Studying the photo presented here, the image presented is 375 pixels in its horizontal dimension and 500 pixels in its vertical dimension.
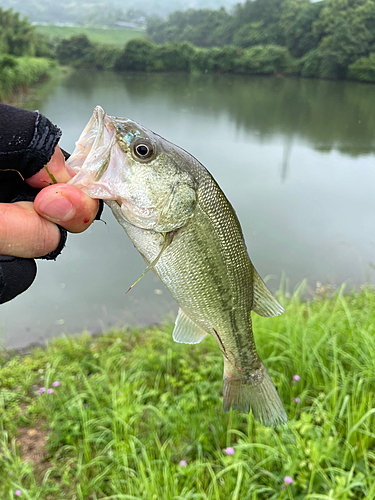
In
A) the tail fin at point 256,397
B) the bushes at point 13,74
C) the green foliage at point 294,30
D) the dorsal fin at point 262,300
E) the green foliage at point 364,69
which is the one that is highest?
the green foliage at point 294,30

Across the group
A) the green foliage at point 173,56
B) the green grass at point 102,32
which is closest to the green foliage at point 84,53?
the green foliage at point 173,56

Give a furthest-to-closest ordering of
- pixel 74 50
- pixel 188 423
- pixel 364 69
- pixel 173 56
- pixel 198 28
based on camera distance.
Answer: pixel 198 28
pixel 173 56
pixel 74 50
pixel 364 69
pixel 188 423

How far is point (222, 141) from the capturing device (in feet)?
45.4

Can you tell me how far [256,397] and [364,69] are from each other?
32.6 m

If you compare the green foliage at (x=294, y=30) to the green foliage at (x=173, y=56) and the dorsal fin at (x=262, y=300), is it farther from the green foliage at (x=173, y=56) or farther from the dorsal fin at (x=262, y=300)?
the dorsal fin at (x=262, y=300)

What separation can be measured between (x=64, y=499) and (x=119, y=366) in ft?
3.77

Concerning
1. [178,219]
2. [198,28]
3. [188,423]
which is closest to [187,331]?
[178,219]

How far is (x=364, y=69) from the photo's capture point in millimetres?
26156

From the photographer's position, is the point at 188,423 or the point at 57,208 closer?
the point at 57,208

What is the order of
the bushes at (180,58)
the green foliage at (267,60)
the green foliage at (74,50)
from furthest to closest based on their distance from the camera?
1. the green foliage at (267,60)
2. the bushes at (180,58)
3. the green foliage at (74,50)

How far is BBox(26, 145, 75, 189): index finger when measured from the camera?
1.09m

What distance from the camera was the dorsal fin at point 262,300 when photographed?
1307mm

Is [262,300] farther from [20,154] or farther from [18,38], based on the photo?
[18,38]

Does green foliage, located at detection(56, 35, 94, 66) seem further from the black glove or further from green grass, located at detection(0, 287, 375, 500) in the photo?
the black glove
